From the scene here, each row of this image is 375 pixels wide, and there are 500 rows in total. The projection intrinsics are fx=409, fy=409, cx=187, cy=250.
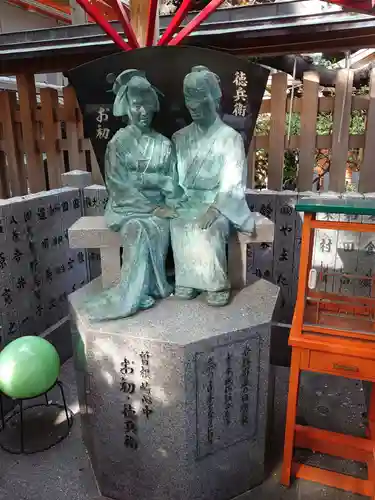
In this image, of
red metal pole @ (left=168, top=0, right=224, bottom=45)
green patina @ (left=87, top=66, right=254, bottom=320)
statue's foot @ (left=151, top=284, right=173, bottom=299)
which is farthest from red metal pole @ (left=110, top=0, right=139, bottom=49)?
statue's foot @ (left=151, top=284, right=173, bottom=299)

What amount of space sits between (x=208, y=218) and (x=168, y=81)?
1078mm

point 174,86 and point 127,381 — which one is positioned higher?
point 174,86

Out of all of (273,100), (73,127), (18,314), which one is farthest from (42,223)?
(273,100)

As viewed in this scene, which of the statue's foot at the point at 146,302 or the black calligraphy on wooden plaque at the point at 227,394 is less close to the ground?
the statue's foot at the point at 146,302

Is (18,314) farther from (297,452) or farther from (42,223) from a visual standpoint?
(297,452)

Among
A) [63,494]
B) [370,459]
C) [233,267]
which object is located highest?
[233,267]

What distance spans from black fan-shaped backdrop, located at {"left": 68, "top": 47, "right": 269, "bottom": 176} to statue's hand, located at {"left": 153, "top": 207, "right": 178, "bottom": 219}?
2.13 ft

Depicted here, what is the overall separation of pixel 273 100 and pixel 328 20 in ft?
2.43

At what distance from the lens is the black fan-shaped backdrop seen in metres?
2.78

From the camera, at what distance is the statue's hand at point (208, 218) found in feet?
8.06

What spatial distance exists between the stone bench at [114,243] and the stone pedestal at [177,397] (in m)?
0.29

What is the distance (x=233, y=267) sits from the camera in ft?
9.21

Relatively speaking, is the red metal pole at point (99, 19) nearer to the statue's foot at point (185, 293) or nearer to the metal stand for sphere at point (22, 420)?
the statue's foot at point (185, 293)

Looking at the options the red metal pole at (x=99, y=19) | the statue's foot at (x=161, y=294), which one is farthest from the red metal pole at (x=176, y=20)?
the statue's foot at (x=161, y=294)
